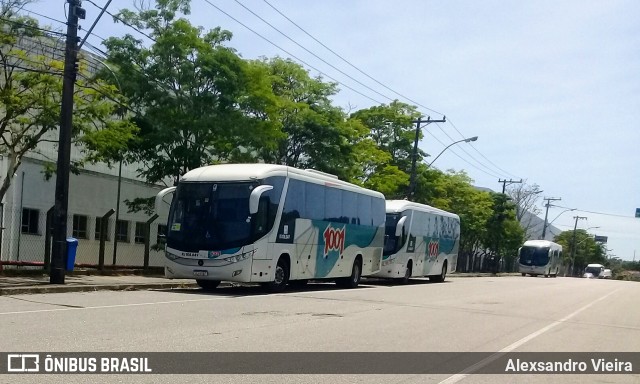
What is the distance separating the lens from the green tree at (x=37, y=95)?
22.1 metres

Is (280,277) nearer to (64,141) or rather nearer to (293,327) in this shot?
(64,141)

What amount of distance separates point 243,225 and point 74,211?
55.5 ft

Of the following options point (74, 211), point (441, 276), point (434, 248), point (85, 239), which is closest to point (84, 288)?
point (74, 211)

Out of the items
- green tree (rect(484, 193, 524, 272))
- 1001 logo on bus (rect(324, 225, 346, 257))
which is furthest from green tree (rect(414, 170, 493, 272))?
1001 logo on bus (rect(324, 225, 346, 257))

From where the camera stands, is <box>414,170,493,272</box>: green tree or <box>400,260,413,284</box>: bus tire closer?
<box>400,260,413,284</box>: bus tire

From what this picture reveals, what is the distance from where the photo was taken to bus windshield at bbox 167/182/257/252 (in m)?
20.3

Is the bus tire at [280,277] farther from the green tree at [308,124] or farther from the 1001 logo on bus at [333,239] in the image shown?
the green tree at [308,124]

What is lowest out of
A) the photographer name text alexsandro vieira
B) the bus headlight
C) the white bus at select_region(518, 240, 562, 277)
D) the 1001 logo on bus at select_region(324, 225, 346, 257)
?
the white bus at select_region(518, 240, 562, 277)

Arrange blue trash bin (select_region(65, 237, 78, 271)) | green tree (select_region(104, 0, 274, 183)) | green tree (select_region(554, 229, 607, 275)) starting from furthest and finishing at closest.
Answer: green tree (select_region(554, 229, 607, 275)) < green tree (select_region(104, 0, 274, 183)) < blue trash bin (select_region(65, 237, 78, 271))

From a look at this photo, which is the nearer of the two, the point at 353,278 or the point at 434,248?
the point at 353,278

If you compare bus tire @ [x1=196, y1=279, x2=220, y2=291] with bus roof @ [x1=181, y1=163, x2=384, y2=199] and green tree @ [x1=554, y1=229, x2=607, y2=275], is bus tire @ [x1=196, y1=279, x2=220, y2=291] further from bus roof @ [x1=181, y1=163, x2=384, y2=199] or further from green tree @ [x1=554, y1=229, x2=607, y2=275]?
green tree @ [x1=554, y1=229, x2=607, y2=275]

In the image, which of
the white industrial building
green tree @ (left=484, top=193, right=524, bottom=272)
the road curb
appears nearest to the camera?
the road curb

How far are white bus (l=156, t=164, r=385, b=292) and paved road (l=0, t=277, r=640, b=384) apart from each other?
807 millimetres

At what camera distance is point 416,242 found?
33.7m
